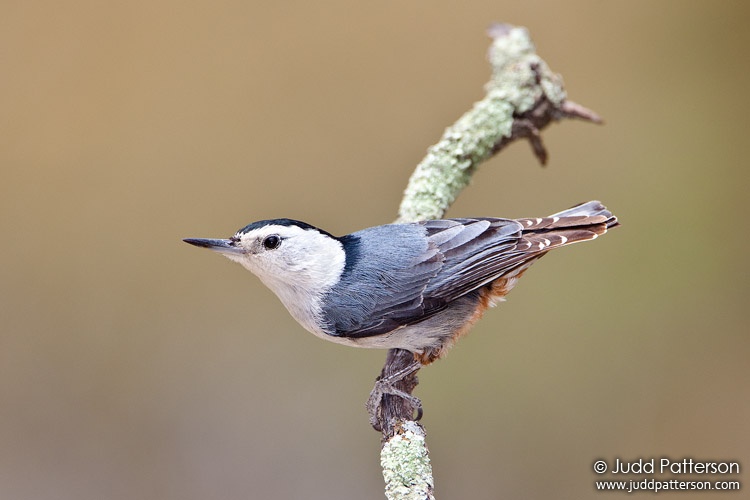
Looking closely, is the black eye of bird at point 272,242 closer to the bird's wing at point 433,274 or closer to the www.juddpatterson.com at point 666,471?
the bird's wing at point 433,274

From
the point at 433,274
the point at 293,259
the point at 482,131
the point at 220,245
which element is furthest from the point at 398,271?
the point at 482,131

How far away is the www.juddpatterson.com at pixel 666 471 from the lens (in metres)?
2.76

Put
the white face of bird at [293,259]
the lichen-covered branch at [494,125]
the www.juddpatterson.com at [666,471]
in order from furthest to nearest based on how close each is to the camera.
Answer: the www.juddpatterson.com at [666,471] → the lichen-covered branch at [494,125] → the white face of bird at [293,259]

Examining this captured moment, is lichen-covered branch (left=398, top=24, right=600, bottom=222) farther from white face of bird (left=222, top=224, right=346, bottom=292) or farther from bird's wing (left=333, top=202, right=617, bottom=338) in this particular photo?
white face of bird (left=222, top=224, right=346, bottom=292)

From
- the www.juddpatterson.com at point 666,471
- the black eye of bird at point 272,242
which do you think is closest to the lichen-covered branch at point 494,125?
the black eye of bird at point 272,242

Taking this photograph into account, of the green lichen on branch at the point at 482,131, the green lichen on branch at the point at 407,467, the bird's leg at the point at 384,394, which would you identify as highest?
the green lichen on branch at the point at 482,131

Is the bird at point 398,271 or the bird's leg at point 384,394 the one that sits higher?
the bird at point 398,271

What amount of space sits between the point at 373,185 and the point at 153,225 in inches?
42.1

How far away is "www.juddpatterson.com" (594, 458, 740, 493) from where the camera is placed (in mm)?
2756

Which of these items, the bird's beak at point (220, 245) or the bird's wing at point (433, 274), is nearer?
the bird's beak at point (220, 245)

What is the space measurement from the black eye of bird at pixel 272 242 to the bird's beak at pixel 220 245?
70mm

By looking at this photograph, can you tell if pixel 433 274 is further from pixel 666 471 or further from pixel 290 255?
pixel 666 471

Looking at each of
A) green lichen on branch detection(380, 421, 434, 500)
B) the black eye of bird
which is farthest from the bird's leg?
the black eye of bird

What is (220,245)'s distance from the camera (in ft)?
6.52
